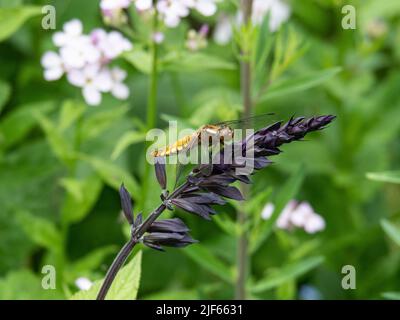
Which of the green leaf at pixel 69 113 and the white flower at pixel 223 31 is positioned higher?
the white flower at pixel 223 31

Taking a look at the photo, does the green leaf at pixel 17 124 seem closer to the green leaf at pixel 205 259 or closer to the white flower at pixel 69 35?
the white flower at pixel 69 35

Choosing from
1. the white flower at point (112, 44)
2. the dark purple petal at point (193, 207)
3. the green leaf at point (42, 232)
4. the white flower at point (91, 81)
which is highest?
the white flower at point (112, 44)

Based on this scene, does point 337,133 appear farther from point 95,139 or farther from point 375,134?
point 95,139

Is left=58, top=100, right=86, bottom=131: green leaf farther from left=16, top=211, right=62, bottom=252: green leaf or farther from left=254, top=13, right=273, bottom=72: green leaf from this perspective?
left=254, top=13, right=273, bottom=72: green leaf

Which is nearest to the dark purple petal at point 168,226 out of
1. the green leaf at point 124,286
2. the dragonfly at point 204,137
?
the dragonfly at point 204,137

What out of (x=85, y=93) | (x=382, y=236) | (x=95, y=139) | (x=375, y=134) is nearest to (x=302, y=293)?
(x=382, y=236)

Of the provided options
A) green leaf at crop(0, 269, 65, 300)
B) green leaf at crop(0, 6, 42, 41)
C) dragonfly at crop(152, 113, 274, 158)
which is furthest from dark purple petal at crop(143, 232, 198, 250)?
green leaf at crop(0, 6, 42, 41)
